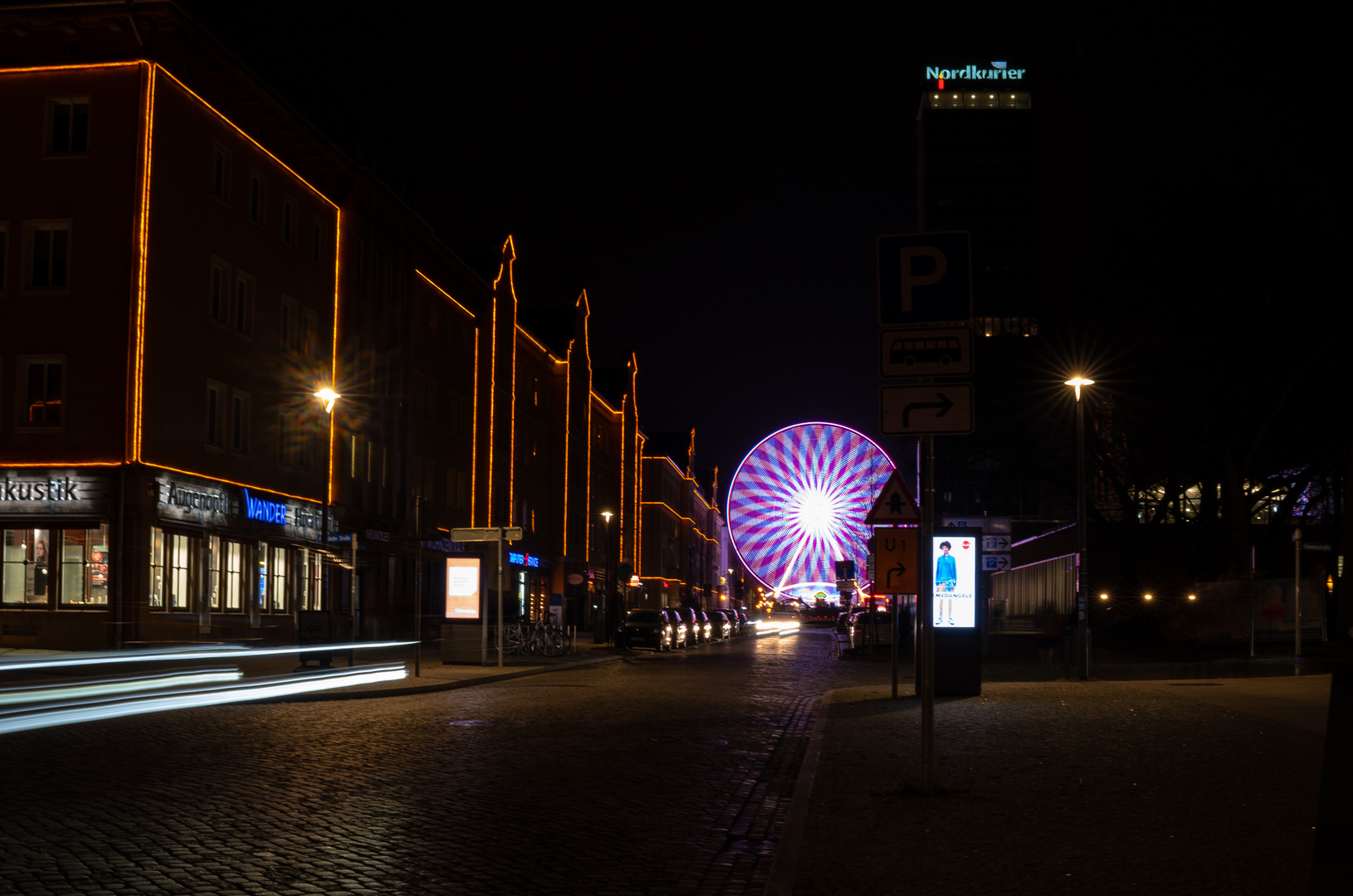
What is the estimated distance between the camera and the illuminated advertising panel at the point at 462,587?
30.6 meters

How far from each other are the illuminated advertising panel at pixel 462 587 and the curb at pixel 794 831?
59.3 feet

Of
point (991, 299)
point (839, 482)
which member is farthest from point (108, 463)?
point (991, 299)

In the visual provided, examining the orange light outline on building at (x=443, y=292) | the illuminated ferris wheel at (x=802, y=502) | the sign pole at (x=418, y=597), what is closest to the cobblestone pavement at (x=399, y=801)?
the sign pole at (x=418, y=597)

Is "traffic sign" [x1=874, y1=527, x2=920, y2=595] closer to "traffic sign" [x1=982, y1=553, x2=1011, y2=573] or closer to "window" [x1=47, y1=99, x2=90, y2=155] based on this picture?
"traffic sign" [x1=982, y1=553, x2=1011, y2=573]

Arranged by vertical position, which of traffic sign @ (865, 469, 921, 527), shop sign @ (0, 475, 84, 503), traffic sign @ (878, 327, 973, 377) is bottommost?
traffic sign @ (865, 469, 921, 527)

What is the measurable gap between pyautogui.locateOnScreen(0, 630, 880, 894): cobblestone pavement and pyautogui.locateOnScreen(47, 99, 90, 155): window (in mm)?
18604

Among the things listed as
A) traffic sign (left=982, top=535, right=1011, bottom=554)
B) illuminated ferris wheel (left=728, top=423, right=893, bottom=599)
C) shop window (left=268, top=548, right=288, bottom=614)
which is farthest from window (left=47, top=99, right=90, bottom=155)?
illuminated ferris wheel (left=728, top=423, right=893, bottom=599)

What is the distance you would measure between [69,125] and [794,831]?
29.0m

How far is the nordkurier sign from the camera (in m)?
151

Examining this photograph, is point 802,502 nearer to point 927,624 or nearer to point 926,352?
point 926,352

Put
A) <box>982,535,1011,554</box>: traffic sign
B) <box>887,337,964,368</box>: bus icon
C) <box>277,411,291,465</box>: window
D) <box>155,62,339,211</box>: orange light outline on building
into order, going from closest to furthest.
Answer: <box>887,337,964,368</box>: bus icon
<box>155,62,339,211</box>: orange light outline on building
<box>982,535,1011,554</box>: traffic sign
<box>277,411,291,465</box>: window

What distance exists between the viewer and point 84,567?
30422 millimetres

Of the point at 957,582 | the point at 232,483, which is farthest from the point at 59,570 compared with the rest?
the point at 957,582

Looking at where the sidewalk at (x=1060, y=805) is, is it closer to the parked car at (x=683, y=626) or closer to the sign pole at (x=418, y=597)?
the sign pole at (x=418, y=597)
